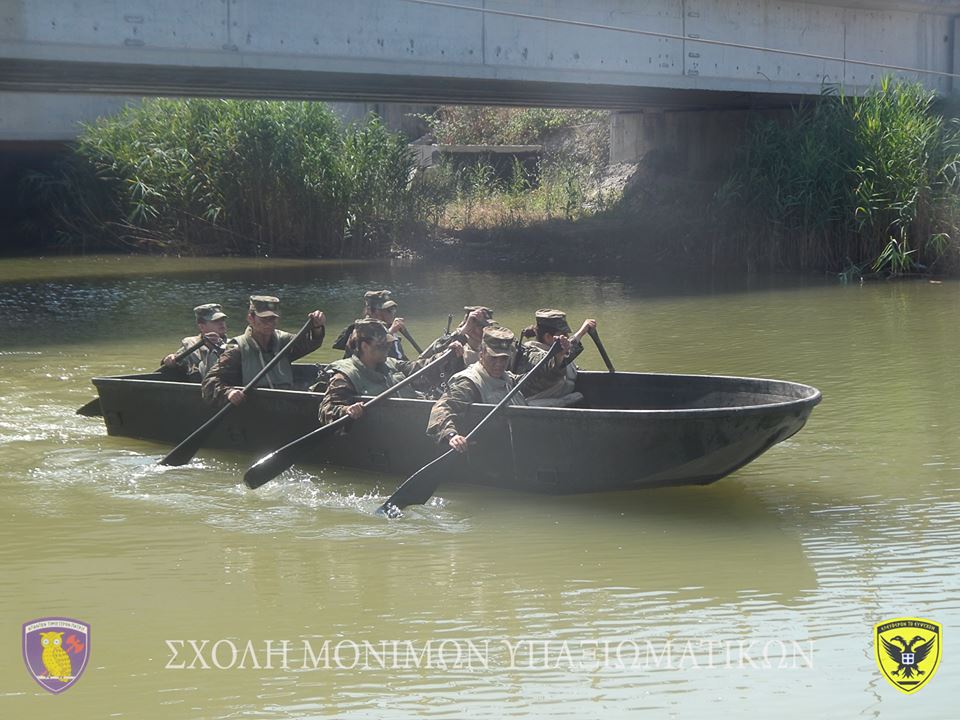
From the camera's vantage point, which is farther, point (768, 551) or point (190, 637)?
point (768, 551)

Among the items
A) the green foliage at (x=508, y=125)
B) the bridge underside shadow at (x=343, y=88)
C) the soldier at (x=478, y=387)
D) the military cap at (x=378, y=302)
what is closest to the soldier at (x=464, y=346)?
the military cap at (x=378, y=302)

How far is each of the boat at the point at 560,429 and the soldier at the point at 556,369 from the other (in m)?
0.30

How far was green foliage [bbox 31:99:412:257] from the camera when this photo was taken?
2683 cm

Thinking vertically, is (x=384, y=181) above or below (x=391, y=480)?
above

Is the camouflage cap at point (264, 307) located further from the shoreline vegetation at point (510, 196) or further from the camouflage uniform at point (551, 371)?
the shoreline vegetation at point (510, 196)

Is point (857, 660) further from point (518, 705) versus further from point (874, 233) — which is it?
point (874, 233)

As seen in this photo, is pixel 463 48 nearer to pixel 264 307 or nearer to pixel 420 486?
pixel 264 307

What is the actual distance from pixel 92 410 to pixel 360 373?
324 cm

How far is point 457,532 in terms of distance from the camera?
8766 millimetres

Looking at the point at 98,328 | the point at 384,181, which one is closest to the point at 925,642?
the point at 98,328

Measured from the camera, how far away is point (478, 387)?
9.40 meters

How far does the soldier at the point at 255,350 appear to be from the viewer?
10.7 meters

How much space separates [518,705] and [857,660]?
1.62 metres

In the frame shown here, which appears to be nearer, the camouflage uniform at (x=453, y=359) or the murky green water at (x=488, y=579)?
the murky green water at (x=488, y=579)
